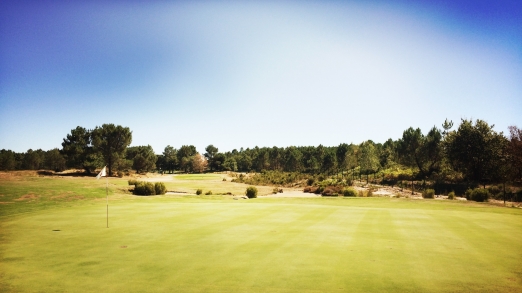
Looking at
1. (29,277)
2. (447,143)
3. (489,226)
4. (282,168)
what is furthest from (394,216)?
(282,168)

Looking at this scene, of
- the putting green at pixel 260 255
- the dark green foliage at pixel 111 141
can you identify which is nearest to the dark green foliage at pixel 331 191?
the putting green at pixel 260 255

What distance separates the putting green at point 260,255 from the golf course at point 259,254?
0.04 m

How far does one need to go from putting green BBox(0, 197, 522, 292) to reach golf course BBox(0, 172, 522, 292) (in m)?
0.04

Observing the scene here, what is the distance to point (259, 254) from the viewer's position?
33.7 ft

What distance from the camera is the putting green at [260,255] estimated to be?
7.77m

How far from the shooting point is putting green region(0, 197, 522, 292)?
25.5 feet

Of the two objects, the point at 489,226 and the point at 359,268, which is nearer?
the point at 359,268

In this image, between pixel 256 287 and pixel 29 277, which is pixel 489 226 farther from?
pixel 29 277

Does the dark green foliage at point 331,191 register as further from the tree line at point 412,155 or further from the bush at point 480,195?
the tree line at point 412,155

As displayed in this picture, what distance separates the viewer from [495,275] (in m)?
8.30

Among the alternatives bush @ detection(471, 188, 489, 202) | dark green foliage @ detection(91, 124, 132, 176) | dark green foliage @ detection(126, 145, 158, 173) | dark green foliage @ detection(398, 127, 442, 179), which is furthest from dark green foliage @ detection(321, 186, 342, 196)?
dark green foliage @ detection(126, 145, 158, 173)

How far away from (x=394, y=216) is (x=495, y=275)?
34.3ft

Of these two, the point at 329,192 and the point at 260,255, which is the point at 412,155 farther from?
the point at 260,255

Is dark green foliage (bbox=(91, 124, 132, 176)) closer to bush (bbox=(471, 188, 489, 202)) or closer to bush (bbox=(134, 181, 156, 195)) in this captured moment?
bush (bbox=(134, 181, 156, 195))
